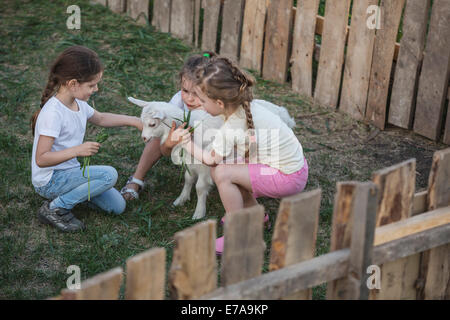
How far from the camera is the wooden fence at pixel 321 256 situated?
7.22ft

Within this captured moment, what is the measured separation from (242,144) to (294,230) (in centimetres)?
133

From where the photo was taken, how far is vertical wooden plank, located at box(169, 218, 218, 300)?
2193 mm

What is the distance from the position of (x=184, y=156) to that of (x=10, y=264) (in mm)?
1389

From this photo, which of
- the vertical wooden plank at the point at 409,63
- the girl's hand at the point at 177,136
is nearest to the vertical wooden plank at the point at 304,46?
the vertical wooden plank at the point at 409,63

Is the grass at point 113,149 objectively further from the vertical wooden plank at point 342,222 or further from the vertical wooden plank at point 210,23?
the vertical wooden plank at point 342,222

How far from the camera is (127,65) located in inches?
269

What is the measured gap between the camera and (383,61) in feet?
17.6

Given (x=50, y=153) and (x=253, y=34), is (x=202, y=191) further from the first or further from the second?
(x=253, y=34)

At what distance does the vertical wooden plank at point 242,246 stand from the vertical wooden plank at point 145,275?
26 cm

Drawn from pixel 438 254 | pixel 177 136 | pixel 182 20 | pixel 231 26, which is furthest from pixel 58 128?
pixel 182 20

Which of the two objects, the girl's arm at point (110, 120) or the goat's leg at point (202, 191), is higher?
the girl's arm at point (110, 120)
